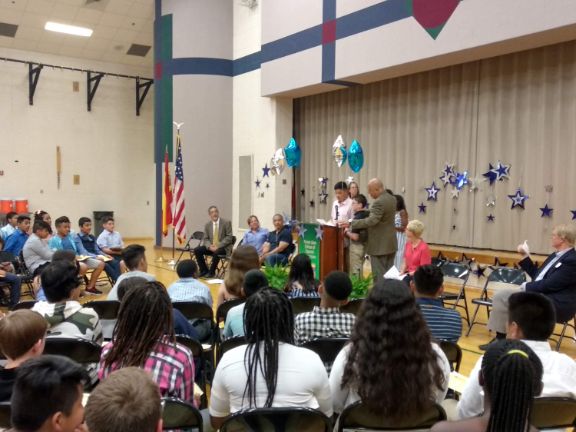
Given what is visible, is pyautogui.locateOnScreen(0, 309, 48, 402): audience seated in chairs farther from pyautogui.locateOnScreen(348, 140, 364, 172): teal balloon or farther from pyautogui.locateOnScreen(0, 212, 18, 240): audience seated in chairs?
pyautogui.locateOnScreen(348, 140, 364, 172): teal balloon

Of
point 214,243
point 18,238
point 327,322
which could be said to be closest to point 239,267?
point 327,322

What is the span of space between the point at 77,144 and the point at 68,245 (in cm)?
861

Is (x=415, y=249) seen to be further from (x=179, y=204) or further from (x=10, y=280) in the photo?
(x=179, y=204)

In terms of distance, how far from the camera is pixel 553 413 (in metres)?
2.02

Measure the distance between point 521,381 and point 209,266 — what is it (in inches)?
344

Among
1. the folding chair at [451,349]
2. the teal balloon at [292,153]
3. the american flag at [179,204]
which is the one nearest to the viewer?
the folding chair at [451,349]

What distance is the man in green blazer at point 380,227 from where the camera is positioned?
247 inches

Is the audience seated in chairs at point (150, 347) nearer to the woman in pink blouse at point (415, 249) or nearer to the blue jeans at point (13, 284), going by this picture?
the woman in pink blouse at point (415, 249)

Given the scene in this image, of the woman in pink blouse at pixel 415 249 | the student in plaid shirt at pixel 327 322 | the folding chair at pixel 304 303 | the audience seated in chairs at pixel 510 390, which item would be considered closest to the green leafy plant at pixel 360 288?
the woman in pink blouse at pixel 415 249

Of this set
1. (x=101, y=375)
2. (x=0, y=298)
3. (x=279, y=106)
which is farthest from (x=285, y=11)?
(x=101, y=375)

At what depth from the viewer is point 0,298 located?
23.1 feet

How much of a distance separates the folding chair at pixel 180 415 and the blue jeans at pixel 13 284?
18.0 feet

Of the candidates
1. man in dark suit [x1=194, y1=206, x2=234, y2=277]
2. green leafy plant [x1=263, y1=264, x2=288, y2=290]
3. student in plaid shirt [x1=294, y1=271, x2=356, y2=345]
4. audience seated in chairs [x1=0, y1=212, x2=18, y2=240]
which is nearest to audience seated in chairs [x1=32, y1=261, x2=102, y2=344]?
student in plaid shirt [x1=294, y1=271, x2=356, y2=345]

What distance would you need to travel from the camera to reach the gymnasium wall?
14258 mm
